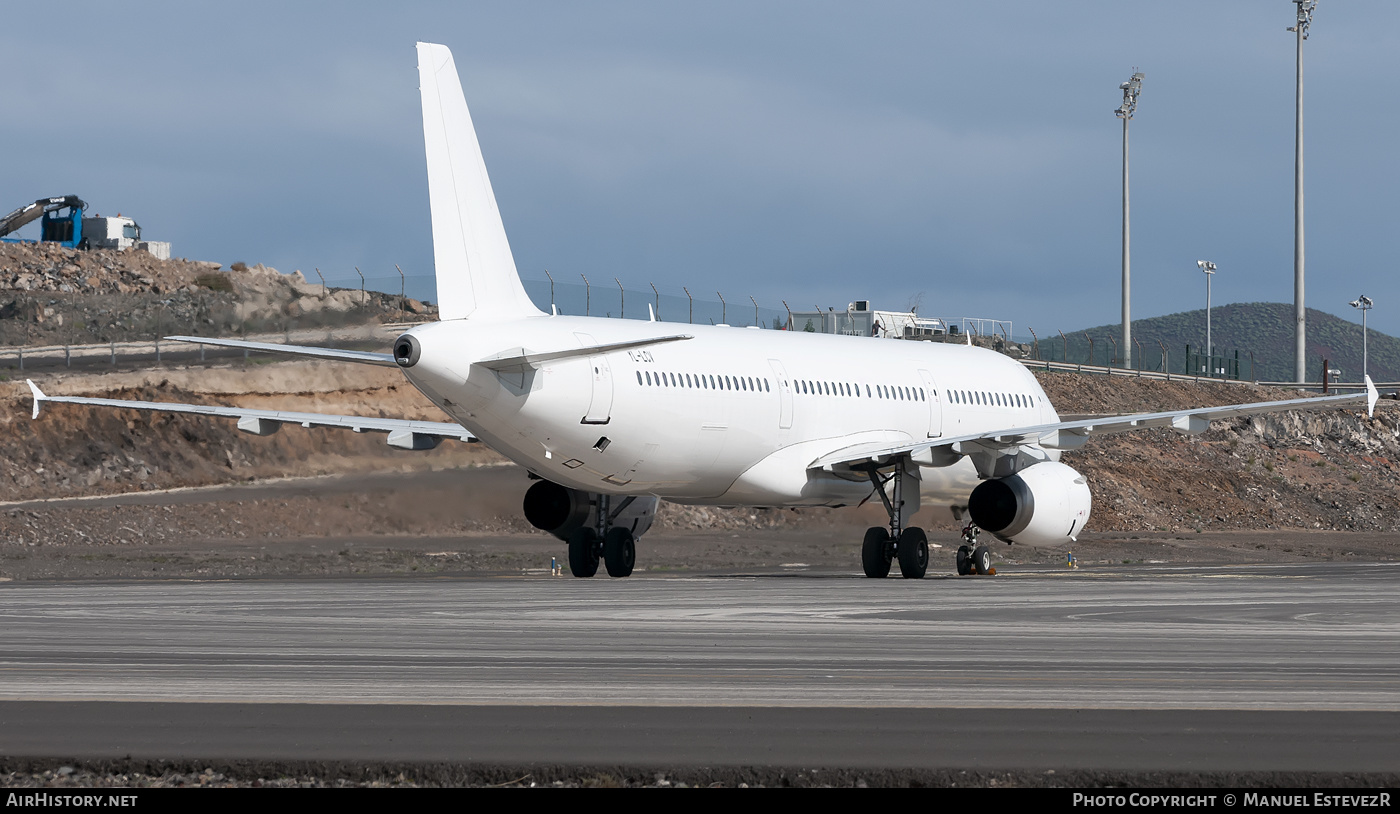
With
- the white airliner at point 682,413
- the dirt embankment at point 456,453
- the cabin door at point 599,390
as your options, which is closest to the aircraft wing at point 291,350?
the white airliner at point 682,413

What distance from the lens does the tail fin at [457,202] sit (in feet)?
77.5

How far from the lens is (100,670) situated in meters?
12.2

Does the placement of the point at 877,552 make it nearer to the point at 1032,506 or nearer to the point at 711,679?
the point at 1032,506

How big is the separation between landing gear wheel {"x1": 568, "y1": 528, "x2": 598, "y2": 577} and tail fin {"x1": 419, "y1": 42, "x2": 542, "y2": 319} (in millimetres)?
6348

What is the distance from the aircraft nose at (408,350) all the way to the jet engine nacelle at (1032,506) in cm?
1092

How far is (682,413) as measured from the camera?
26.5m

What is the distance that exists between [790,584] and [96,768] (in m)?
19.0

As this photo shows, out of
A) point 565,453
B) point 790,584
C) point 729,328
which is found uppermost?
point 729,328

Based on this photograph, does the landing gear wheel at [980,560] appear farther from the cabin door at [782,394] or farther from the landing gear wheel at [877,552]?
the cabin door at [782,394]

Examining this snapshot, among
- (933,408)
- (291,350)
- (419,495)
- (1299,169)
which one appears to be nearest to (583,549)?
(419,495)

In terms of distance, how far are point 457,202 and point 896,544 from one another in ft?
34.1

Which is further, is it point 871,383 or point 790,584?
point 871,383

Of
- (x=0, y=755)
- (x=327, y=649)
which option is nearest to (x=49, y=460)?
(x=327, y=649)
